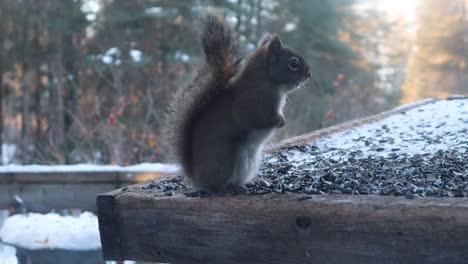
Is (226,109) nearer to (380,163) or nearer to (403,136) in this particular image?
(380,163)

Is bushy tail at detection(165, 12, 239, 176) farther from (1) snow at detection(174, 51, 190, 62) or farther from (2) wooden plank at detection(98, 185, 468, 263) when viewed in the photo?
(1) snow at detection(174, 51, 190, 62)

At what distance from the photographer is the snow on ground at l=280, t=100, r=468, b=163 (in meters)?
2.38

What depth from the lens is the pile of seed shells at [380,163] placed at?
1666mm

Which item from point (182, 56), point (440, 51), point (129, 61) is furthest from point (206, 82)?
point (440, 51)

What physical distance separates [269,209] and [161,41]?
27.4 feet

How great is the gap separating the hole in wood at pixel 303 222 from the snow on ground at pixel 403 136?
0.83 metres

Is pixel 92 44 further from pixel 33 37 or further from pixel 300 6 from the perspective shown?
pixel 300 6

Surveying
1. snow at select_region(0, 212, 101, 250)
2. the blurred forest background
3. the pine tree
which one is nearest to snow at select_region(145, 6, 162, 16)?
the blurred forest background

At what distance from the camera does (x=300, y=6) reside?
38.0 feet

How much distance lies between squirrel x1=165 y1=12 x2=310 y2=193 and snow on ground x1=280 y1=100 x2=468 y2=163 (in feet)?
1.99

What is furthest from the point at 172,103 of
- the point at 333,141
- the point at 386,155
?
the point at 333,141

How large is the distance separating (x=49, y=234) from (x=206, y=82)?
99cm

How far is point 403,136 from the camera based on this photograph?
2705 mm

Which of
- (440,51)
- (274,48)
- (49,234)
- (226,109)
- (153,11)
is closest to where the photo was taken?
(226,109)
